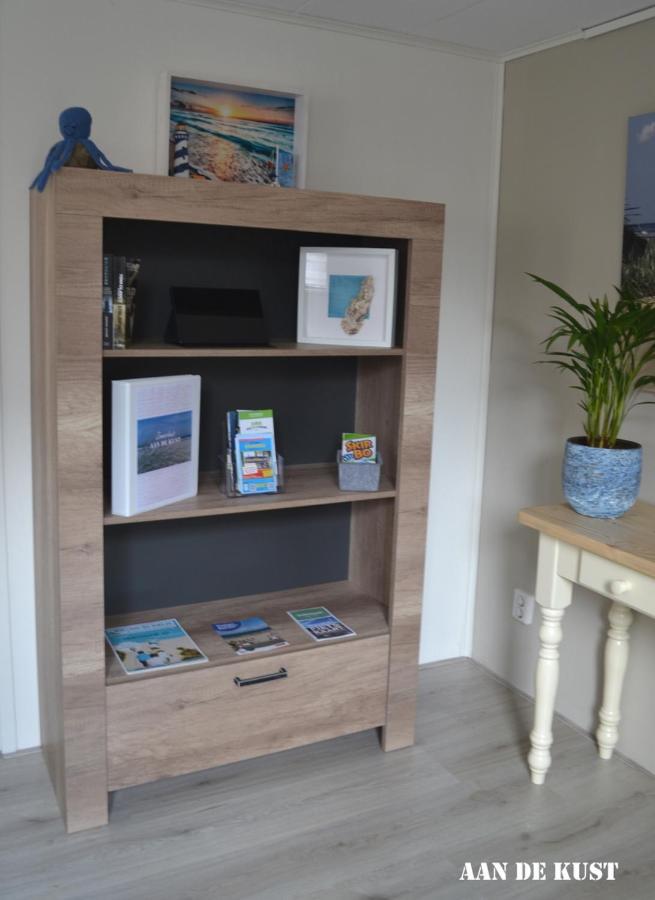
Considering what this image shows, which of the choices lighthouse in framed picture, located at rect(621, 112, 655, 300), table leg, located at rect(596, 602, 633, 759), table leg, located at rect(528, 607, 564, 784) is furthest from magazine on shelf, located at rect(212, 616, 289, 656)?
lighthouse in framed picture, located at rect(621, 112, 655, 300)

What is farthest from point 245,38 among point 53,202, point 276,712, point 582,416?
point 276,712

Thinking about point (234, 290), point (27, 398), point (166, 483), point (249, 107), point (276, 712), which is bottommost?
point (276, 712)

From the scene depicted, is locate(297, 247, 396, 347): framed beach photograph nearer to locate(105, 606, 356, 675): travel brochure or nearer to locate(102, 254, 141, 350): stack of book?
locate(102, 254, 141, 350): stack of book

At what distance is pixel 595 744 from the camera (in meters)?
2.72

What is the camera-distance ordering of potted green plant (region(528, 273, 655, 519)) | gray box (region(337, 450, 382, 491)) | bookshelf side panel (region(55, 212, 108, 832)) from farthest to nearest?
gray box (region(337, 450, 382, 491)), potted green plant (region(528, 273, 655, 519)), bookshelf side panel (region(55, 212, 108, 832))

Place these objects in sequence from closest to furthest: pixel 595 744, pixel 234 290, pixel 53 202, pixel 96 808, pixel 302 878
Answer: pixel 53 202, pixel 302 878, pixel 96 808, pixel 234 290, pixel 595 744

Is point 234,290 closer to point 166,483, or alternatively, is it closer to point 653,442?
point 166,483

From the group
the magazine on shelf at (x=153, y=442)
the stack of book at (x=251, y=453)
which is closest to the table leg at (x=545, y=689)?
the stack of book at (x=251, y=453)

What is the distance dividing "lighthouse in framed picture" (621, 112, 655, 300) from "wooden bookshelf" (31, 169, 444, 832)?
0.53 metres

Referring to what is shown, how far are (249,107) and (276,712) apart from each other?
1652 millimetres

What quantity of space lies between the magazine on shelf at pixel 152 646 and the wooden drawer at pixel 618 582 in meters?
1.00

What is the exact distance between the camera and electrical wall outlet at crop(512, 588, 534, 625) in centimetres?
300

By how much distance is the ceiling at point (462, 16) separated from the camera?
2398 mm

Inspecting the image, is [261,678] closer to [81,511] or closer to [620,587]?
[81,511]
